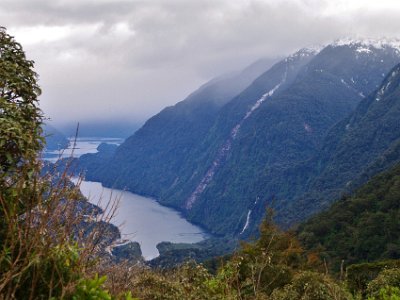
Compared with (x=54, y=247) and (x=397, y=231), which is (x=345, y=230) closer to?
(x=397, y=231)

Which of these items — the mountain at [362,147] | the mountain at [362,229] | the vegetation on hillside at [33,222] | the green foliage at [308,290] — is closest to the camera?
the vegetation on hillside at [33,222]

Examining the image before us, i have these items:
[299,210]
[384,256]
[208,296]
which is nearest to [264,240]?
[208,296]

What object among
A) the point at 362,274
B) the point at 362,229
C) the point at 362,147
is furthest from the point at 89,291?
the point at 362,147

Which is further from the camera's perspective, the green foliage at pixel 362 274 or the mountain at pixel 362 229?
the mountain at pixel 362 229

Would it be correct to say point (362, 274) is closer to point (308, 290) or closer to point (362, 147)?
point (308, 290)

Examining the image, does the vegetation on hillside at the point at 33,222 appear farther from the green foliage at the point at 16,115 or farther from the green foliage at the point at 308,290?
the green foliage at the point at 308,290

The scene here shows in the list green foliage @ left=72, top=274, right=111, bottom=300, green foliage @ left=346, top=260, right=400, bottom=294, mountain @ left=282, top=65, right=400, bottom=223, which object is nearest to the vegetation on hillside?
green foliage @ left=72, top=274, right=111, bottom=300

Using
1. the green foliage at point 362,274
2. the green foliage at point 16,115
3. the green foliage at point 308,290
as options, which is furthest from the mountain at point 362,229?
the green foliage at point 16,115

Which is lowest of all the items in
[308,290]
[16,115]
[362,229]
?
[362,229]
